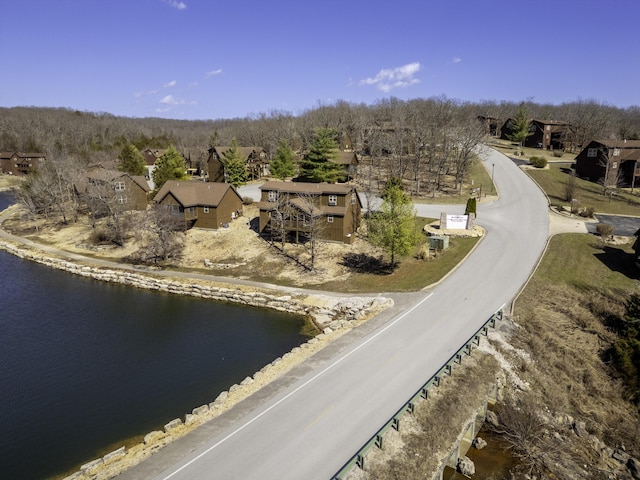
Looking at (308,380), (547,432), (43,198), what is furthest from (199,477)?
(43,198)

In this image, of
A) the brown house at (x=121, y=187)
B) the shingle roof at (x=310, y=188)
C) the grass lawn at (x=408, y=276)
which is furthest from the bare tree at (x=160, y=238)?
the grass lawn at (x=408, y=276)

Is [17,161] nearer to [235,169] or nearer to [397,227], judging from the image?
[235,169]

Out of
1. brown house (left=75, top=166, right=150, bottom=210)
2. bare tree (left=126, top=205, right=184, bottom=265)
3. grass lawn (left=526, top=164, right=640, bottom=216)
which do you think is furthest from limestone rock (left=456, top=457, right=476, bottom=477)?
brown house (left=75, top=166, right=150, bottom=210)

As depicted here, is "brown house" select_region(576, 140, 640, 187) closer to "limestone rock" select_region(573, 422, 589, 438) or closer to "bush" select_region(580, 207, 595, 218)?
"bush" select_region(580, 207, 595, 218)

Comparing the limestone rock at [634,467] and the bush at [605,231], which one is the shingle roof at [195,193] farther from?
the limestone rock at [634,467]

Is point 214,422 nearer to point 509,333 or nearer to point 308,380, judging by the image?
point 308,380
